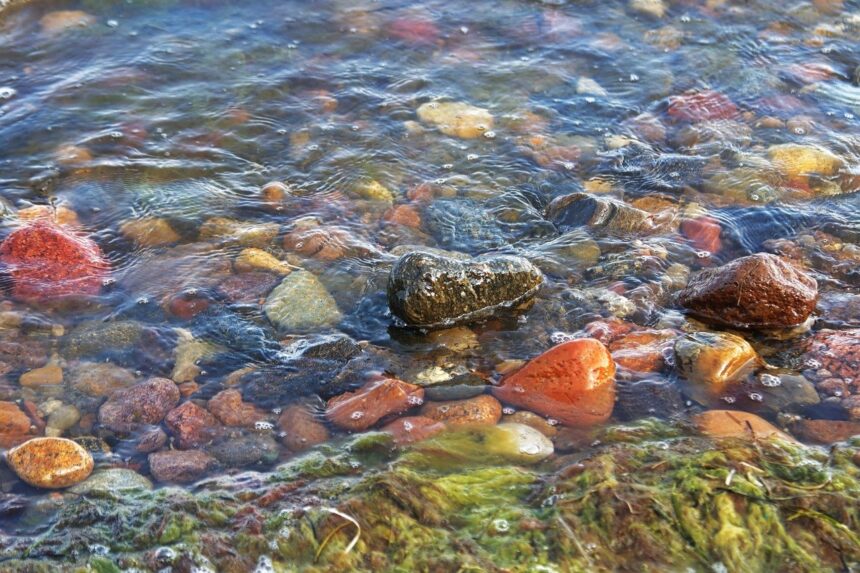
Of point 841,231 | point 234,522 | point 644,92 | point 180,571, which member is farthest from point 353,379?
point 644,92

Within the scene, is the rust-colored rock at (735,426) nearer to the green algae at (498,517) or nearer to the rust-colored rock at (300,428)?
the green algae at (498,517)

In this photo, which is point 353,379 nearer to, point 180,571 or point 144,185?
point 180,571

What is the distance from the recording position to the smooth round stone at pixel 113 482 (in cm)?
348

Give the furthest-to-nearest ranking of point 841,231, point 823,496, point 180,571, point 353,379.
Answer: point 841,231, point 353,379, point 823,496, point 180,571

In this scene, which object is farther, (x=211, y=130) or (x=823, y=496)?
(x=211, y=130)

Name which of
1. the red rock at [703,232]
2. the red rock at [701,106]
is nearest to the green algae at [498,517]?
the red rock at [703,232]

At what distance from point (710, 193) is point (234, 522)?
14.6 feet

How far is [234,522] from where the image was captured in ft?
10.6

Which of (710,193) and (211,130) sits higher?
(211,130)

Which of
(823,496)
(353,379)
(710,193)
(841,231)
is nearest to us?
(823,496)

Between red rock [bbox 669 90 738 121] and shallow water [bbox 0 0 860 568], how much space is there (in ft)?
0.14

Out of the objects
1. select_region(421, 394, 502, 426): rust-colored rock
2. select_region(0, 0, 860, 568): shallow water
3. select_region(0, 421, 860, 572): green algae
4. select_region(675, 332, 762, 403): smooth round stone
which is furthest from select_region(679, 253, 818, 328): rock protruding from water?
select_region(421, 394, 502, 426): rust-colored rock

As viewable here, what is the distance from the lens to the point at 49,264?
16.5 ft

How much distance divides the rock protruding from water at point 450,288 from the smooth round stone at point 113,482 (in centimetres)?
176
